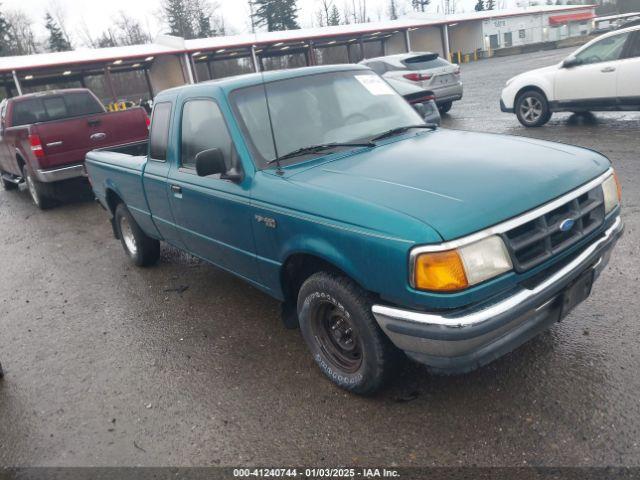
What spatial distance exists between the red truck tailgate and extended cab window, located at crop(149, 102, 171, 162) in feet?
15.0

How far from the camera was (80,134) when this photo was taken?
855 centimetres

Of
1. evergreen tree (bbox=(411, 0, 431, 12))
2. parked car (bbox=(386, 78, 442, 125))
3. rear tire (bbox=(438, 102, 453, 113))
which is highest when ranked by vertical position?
evergreen tree (bbox=(411, 0, 431, 12))

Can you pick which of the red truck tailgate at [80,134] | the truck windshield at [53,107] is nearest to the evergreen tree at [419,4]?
the truck windshield at [53,107]

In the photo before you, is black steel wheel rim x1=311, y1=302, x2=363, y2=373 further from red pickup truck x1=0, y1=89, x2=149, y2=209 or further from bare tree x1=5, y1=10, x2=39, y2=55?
bare tree x1=5, y1=10, x2=39, y2=55

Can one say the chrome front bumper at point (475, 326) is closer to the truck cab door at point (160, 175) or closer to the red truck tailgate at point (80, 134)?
the truck cab door at point (160, 175)

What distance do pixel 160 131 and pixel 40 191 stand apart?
19.4 feet

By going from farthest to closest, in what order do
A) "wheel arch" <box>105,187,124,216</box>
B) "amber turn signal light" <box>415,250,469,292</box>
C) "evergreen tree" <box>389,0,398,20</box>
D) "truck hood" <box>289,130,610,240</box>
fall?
"evergreen tree" <box>389,0,398,20</box> < "wheel arch" <box>105,187,124,216</box> < "truck hood" <box>289,130,610,240</box> < "amber turn signal light" <box>415,250,469,292</box>

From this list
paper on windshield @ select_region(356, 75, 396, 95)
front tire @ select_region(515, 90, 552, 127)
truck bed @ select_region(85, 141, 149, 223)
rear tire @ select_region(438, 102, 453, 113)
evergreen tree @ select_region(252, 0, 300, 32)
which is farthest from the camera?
evergreen tree @ select_region(252, 0, 300, 32)

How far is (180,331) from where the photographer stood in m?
4.27

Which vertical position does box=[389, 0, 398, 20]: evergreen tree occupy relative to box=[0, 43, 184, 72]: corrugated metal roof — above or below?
above

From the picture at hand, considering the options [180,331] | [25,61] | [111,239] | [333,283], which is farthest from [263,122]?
[25,61]

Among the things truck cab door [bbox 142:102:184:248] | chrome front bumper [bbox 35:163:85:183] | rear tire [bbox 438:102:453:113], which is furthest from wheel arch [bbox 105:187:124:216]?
rear tire [bbox 438:102:453:113]

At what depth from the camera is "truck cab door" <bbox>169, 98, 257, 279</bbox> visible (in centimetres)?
351

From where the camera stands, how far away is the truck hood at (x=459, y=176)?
98.7 inches
